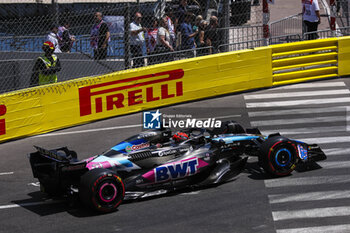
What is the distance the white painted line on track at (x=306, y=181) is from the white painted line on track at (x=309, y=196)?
38cm

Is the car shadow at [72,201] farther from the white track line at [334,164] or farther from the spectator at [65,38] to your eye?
the spectator at [65,38]

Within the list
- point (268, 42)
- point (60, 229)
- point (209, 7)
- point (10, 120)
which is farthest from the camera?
point (209, 7)

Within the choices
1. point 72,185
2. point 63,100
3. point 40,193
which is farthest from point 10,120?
point 72,185

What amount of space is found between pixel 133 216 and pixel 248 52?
7666mm

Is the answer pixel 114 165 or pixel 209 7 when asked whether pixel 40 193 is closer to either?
pixel 114 165

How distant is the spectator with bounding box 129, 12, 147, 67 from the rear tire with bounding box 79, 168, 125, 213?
19.5ft

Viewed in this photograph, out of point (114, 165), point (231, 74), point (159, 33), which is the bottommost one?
point (114, 165)

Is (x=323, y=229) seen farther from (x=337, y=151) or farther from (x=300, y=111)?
(x=300, y=111)

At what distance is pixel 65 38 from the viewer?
41.4ft

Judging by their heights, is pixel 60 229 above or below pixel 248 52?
below

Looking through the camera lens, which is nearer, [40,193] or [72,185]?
[72,185]

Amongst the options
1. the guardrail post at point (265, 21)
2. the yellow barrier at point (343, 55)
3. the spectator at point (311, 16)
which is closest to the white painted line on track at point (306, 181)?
the guardrail post at point (265, 21)

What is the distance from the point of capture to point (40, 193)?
9016 millimetres

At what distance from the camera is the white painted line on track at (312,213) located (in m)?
7.50
